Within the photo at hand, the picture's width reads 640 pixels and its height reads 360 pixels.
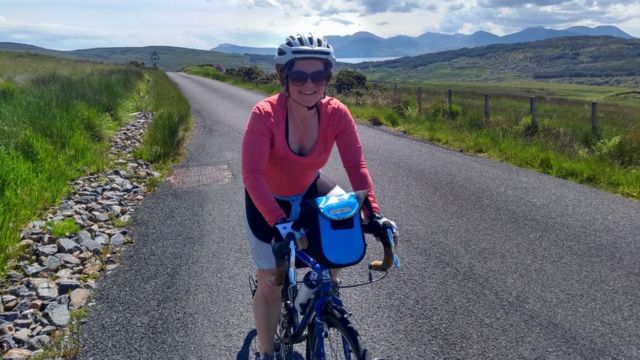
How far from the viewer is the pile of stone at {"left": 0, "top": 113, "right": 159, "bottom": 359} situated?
4109 mm

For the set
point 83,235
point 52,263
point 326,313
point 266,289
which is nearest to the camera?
point 326,313

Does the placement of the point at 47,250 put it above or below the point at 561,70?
below

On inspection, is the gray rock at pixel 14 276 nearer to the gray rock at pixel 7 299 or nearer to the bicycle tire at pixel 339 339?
the gray rock at pixel 7 299

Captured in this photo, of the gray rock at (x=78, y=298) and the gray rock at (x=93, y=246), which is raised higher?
the gray rock at (x=93, y=246)

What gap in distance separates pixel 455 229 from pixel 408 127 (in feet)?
32.6

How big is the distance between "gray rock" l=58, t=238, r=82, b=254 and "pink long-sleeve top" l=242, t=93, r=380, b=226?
3.74 m

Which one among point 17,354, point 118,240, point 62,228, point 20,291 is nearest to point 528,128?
point 118,240

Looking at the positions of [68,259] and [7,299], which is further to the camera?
[68,259]

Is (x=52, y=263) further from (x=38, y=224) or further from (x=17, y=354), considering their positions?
(x=17, y=354)

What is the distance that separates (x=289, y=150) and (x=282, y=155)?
0.15ft

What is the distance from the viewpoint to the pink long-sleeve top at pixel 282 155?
2.60 meters

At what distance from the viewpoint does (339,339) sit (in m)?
2.54

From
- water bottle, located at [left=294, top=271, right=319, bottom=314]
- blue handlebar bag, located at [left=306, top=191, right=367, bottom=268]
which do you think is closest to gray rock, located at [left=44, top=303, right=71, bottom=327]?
water bottle, located at [left=294, top=271, right=319, bottom=314]

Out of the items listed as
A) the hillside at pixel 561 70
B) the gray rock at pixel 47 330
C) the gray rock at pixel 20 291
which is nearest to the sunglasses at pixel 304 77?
the gray rock at pixel 47 330
